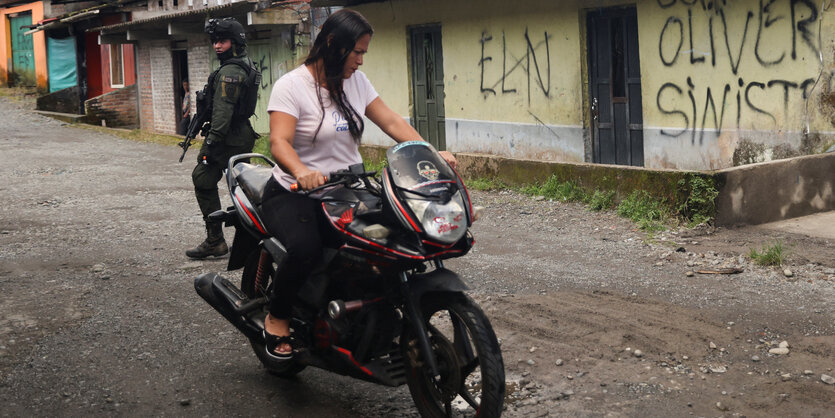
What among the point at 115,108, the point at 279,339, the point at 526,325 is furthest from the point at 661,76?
the point at 115,108

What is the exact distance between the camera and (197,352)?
4836 mm

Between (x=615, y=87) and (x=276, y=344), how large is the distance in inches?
310

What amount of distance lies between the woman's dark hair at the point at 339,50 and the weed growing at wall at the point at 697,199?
448 centimetres

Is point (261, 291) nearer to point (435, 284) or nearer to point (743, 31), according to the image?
point (435, 284)

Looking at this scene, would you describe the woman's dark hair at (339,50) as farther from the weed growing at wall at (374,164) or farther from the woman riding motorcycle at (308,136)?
the weed growing at wall at (374,164)

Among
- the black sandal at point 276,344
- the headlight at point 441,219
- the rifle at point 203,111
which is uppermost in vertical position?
the rifle at point 203,111

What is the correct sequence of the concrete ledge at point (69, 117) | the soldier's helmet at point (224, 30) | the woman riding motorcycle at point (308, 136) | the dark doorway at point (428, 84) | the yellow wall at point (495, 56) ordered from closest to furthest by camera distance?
the woman riding motorcycle at point (308, 136) < the soldier's helmet at point (224, 30) < the yellow wall at point (495, 56) < the dark doorway at point (428, 84) < the concrete ledge at point (69, 117)

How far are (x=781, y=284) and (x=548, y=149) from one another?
604cm

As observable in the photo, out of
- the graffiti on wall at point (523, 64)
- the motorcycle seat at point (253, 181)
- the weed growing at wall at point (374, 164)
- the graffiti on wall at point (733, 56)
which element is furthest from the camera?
the weed growing at wall at point (374, 164)

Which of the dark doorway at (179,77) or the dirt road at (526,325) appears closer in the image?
the dirt road at (526,325)

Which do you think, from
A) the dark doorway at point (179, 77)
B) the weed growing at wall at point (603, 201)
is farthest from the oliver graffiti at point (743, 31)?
the dark doorway at point (179, 77)

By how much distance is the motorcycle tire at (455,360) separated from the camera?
3.38 m

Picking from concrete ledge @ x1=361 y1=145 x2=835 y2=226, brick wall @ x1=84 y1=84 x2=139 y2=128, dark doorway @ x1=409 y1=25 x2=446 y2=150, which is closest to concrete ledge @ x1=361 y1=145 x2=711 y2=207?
concrete ledge @ x1=361 y1=145 x2=835 y2=226

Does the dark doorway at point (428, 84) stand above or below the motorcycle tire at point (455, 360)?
above
